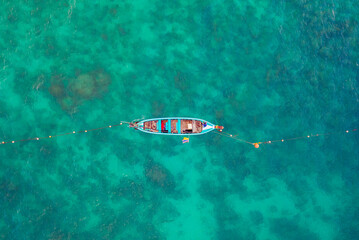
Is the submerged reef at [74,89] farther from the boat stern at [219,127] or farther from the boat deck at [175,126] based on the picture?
the boat stern at [219,127]

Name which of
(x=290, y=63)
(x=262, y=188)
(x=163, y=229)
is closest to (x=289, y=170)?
(x=262, y=188)

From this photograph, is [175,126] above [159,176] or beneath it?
above

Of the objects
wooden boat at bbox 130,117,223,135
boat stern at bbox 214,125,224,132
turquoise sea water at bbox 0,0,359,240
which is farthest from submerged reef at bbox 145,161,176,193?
boat stern at bbox 214,125,224,132

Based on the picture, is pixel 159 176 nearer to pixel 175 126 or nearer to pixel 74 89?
pixel 175 126

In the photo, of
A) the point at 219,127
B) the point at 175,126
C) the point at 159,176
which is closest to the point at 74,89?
the point at 175,126

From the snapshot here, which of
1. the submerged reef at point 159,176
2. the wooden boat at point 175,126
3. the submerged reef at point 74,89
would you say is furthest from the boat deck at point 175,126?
the submerged reef at point 74,89

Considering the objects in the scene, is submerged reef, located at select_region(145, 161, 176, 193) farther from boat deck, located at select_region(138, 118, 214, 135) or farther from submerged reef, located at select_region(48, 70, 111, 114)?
submerged reef, located at select_region(48, 70, 111, 114)
